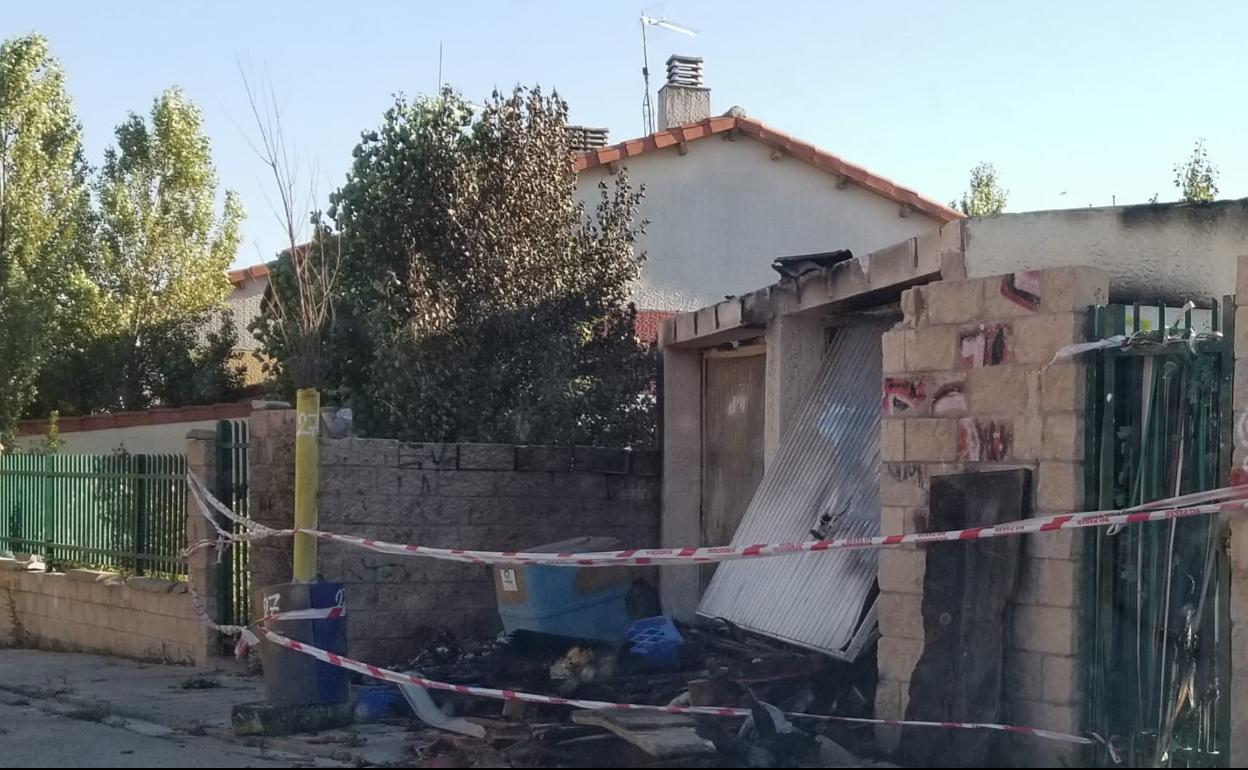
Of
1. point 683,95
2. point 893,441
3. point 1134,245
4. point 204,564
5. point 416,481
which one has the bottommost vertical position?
point 204,564

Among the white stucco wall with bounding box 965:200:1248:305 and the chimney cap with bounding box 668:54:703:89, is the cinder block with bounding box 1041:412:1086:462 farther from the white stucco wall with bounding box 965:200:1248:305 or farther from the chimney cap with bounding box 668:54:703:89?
the chimney cap with bounding box 668:54:703:89

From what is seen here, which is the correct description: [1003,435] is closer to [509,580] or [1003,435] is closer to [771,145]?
[509,580]

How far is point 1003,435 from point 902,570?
915 mm

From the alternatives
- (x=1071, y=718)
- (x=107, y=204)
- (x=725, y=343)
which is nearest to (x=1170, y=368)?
(x=1071, y=718)

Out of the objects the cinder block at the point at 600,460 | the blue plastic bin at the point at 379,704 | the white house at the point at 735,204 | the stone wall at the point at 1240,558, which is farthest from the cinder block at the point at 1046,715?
the white house at the point at 735,204

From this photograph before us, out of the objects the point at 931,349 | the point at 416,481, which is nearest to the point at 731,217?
the point at 416,481

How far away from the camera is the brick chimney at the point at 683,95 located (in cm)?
2050

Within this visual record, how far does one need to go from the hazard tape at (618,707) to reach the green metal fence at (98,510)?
12.6 ft

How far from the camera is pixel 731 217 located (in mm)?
18406

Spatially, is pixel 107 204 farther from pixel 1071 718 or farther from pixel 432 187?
pixel 1071 718

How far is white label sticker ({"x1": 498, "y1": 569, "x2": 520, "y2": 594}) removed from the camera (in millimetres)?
8672

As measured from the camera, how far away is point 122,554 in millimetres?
12141

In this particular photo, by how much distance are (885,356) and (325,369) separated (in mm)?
7373

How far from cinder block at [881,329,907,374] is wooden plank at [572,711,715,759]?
6.95ft
